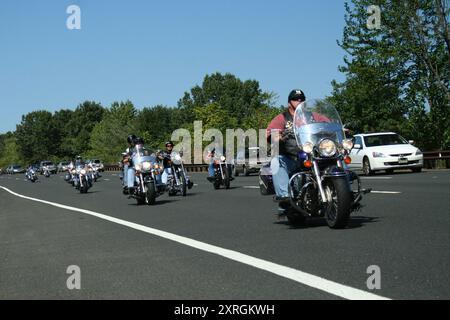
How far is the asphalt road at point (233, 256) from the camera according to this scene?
19.2ft

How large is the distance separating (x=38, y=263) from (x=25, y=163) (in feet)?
536

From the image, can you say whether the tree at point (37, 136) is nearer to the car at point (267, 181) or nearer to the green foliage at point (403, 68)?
the green foliage at point (403, 68)

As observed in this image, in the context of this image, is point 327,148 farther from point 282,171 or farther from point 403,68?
point 403,68

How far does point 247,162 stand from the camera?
39.2 m

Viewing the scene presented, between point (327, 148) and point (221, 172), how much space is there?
14521mm

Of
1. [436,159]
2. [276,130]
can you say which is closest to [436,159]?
[436,159]

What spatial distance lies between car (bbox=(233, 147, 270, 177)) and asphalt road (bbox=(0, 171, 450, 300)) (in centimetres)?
2540

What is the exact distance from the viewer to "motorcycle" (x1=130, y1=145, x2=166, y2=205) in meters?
17.3

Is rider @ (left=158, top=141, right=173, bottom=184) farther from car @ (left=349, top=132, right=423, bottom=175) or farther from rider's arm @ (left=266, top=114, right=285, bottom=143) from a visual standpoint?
rider's arm @ (left=266, top=114, right=285, bottom=143)

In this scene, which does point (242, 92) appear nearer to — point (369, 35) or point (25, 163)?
point (25, 163)

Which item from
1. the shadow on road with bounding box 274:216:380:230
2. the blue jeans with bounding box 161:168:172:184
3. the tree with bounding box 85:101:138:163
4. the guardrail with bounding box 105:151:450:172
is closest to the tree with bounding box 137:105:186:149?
the tree with bounding box 85:101:138:163

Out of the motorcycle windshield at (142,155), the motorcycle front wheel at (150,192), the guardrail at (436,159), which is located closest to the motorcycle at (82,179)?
the motorcycle windshield at (142,155)

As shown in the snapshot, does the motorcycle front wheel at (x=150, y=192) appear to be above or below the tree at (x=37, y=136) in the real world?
below
